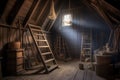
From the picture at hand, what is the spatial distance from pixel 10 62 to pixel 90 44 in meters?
4.02

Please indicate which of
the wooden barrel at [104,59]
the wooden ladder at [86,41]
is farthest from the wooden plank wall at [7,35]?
the wooden ladder at [86,41]

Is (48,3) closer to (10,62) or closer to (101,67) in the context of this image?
(10,62)

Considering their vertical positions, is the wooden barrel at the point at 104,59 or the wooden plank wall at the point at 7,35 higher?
the wooden plank wall at the point at 7,35

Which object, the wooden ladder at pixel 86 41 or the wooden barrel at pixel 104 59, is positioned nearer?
the wooden barrel at pixel 104 59

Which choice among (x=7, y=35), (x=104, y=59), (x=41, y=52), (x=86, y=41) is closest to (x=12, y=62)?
(x=7, y=35)

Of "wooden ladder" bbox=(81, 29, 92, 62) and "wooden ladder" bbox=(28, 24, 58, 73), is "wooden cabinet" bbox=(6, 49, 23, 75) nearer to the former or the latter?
"wooden ladder" bbox=(28, 24, 58, 73)

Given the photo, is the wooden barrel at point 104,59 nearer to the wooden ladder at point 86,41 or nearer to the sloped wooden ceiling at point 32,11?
the sloped wooden ceiling at point 32,11

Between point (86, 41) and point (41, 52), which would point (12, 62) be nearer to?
point (41, 52)

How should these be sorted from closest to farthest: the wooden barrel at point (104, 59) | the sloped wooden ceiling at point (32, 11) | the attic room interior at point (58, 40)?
1. the wooden barrel at point (104, 59)
2. the attic room interior at point (58, 40)
3. the sloped wooden ceiling at point (32, 11)

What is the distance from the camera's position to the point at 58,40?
7172mm

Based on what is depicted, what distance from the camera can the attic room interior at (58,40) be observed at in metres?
3.58

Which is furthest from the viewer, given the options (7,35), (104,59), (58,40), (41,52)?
(58,40)

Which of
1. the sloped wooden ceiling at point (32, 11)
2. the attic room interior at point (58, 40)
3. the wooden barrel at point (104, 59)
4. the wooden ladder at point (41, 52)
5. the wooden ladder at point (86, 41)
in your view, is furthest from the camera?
the wooden ladder at point (86, 41)

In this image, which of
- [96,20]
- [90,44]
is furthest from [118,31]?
[96,20]
